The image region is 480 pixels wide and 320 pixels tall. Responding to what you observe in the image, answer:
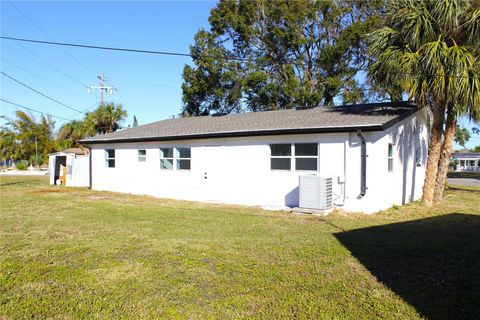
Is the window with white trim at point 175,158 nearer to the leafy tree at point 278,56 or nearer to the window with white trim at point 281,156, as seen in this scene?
the window with white trim at point 281,156

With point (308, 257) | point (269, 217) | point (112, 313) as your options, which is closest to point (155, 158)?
point (269, 217)

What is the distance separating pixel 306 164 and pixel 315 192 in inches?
60.4

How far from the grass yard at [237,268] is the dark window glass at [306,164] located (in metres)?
2.73

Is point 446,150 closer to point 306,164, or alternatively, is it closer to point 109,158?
point 306,164

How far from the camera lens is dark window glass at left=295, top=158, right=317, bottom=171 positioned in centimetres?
1205

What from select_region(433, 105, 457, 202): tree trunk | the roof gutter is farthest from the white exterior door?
select_region(433, 105, 457, 202): tree trunk

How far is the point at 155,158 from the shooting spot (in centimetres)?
1661

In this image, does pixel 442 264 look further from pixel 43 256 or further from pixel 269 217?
pixel 43 256

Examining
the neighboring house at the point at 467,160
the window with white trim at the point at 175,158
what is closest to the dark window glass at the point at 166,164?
the window with white trim at the point at 175,158

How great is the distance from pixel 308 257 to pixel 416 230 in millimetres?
3983

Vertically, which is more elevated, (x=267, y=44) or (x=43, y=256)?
(x=267, y=44)

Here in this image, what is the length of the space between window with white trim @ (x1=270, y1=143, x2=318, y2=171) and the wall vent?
1.09 metres

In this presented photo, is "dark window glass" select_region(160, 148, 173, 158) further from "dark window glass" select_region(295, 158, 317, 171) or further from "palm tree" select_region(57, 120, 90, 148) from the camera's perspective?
"palm tree" select_region(57, 120, 90, 148)

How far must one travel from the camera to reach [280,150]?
12.8 meters
